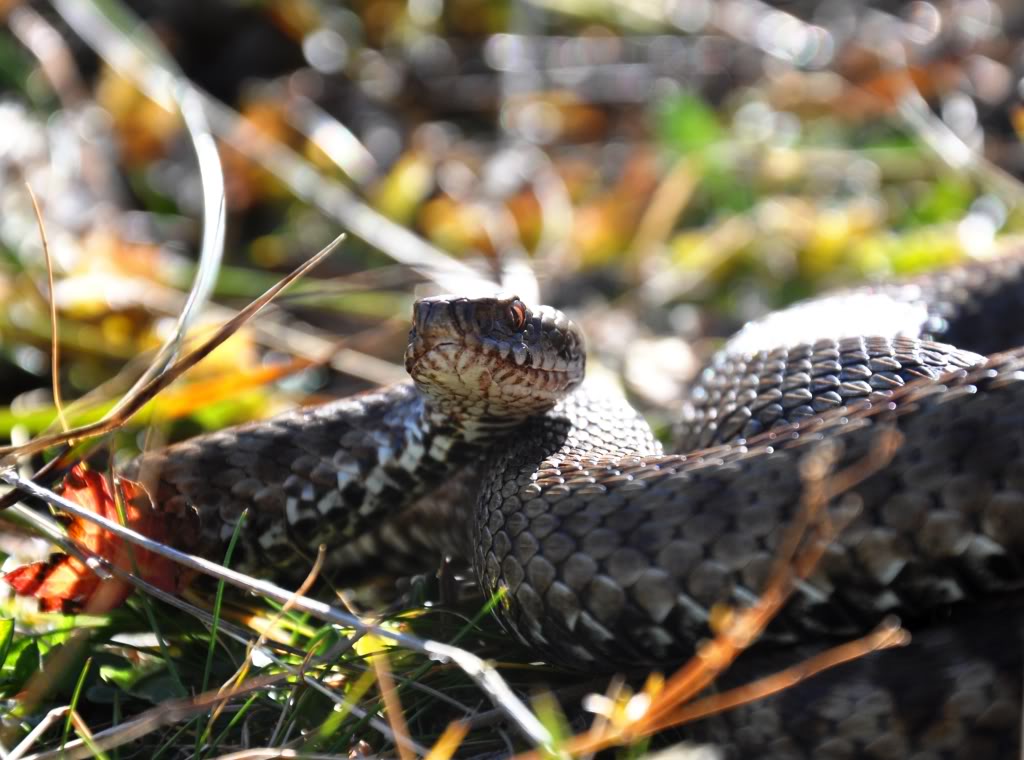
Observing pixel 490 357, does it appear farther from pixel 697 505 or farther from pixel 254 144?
pixel 254 144

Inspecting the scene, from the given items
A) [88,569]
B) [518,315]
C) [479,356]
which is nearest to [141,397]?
[88,569]

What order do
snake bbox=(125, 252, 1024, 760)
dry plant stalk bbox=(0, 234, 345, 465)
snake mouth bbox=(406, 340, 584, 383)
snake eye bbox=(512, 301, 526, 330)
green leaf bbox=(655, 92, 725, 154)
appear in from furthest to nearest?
green leaf bbox=(655, 92, 725, 154)
snake eye bbox=(512, 301, 526, 330)
snake mouth bbox=(406, 340, 584, 383)
dry plant stalk bbox=(0, 234, 345, 465)
snake bbox=(125, 252, 1024, 760)

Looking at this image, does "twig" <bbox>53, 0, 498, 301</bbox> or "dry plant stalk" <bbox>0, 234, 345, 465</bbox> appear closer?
"dry plant stalk" <bbox>0, 234, 345, 465</bbox>

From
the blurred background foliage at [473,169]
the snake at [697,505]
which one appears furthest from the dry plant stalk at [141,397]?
the blurred background foliage at [473,169]

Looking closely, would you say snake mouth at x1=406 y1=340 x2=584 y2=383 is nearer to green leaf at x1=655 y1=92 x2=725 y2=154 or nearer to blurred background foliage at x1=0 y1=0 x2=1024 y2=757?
blurred background foliage at x1=0 y1=0 x2=1024 y2=757

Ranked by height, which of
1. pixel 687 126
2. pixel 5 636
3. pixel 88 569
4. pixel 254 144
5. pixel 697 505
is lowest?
pixel 5 636

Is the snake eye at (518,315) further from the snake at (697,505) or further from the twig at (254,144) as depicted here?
the twig at (254,144)

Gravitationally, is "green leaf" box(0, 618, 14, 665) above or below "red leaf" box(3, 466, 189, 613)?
below

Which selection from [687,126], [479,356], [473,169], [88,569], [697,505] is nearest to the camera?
[697,505]

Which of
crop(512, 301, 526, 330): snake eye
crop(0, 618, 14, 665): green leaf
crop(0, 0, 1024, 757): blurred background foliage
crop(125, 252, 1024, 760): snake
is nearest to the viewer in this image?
crop(125, 252, 1024, 760): snake

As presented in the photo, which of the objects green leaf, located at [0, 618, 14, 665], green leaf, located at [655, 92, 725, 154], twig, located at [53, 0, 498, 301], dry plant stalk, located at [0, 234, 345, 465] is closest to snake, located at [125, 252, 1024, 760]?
dry plant stalk, located at [0, 234, 345, 465]
